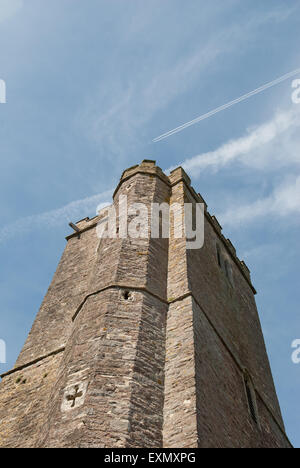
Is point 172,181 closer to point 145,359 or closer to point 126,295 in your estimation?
point 126,295

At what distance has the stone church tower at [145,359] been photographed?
661 centimetres

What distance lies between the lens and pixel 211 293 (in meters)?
10.8

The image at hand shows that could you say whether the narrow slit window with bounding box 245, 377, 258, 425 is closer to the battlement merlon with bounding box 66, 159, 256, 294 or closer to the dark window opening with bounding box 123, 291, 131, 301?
the dark window opening with bounding box 123, 291, 131, 301

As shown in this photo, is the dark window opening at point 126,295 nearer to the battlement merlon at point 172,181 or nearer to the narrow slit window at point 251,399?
the narrow slit window at point 251,399

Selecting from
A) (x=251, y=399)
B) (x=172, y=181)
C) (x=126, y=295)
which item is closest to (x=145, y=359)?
(x=126, y=295)

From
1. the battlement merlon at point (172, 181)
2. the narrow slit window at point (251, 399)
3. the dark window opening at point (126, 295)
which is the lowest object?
the narrow slit window at point (251, 399)

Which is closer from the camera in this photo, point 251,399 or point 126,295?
point 126,295

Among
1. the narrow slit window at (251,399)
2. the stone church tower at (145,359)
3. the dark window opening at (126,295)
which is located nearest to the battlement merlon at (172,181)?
the stone church tower at (145,359)

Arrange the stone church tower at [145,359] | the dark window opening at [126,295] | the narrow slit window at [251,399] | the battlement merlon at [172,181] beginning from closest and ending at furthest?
the stone church tower at [145,359], the dark window opening at [126,295], the narrow slit window at [251,399], the battlement merlon at [172,181]

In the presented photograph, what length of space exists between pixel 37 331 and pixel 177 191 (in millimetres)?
5277

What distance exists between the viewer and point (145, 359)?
762 cm

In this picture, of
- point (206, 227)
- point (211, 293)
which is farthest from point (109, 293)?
point (206, 227)

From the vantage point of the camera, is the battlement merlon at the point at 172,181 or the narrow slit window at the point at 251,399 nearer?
the narrow slit window at the point at 251,399

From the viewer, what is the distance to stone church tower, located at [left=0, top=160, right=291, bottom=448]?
661 cm
